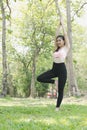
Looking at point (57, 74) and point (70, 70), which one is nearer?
point (57, 74)

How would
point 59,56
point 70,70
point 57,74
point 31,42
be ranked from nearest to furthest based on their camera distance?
1. point 59,56
2. point 57,74
3. point 70,70
4. point 31,42

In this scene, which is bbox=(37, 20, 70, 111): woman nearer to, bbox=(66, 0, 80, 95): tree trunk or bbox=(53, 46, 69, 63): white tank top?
bbox=(53, 46, 69, 63): white tank top

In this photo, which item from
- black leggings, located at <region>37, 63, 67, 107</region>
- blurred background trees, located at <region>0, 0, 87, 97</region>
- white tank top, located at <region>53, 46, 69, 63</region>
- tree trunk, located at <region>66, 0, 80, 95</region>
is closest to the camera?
white tank top, located at <region>53, 46, 69, 63</region>

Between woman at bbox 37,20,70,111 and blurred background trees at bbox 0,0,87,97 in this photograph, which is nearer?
woman at bbox 37,20,70,111

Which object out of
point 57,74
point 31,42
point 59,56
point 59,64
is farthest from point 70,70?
point 31,42

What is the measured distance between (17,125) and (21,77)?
5068 centimetres

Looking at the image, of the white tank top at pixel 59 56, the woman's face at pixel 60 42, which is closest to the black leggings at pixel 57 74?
the white tank top at pixel 59 56

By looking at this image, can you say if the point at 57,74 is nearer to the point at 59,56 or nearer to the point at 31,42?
the point at 59,56

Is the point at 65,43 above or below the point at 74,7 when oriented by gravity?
below

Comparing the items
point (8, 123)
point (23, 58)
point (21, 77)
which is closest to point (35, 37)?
point (23, 58)

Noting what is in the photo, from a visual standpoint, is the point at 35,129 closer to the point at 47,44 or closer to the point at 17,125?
the point at 17,125

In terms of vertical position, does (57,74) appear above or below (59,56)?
Result: below

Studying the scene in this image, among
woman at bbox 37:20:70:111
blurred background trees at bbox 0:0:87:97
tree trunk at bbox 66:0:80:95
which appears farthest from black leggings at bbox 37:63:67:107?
blurred background trees at bbox 0:0:87:97

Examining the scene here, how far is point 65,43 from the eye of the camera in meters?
10.1
